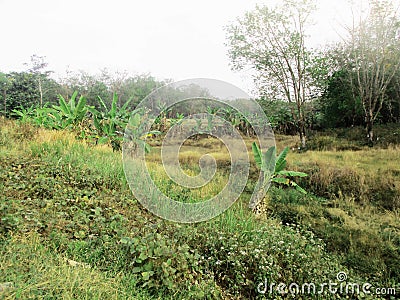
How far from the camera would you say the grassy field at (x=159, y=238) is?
232 cm

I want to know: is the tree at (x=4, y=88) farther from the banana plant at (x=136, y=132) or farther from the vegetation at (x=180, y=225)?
the banana plant at (x=136, y=132)

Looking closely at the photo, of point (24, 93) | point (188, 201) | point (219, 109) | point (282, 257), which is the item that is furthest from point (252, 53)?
point (24, 93)

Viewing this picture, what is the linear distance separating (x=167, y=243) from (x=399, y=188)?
4572 mm

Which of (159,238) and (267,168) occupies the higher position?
(267,168)

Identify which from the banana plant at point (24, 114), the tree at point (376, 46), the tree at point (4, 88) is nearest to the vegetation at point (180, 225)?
the banana plant at point (24, 114)

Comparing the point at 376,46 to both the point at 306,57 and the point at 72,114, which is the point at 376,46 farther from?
the point at 72,114

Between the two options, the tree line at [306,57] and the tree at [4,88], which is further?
the tree at [4,88]

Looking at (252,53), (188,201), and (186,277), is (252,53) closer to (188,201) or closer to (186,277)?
(188,201)

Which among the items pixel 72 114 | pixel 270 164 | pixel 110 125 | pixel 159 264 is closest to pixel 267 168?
pixel 270 164

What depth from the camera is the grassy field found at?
2316 mm

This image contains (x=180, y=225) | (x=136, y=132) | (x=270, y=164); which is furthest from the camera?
(x=136, y=132)

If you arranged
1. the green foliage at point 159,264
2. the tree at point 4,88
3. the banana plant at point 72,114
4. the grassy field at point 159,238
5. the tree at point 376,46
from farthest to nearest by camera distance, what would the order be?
1. the tree at point 4,88
2. the tree at point 376,46
3. the banana plant at point 72,114
4. the green foliage at point 159,264
5. the grassy field at point 159,238

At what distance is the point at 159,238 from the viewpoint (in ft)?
9.28

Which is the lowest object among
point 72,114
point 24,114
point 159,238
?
point 159,238
